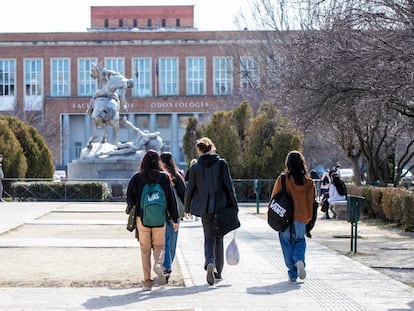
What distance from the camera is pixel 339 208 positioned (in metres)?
24.9

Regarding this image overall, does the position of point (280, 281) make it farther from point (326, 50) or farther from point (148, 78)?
point (148, 78)

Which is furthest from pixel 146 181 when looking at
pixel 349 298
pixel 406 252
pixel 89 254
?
pixel 406 252

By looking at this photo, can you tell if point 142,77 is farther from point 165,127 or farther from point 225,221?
point 225,221

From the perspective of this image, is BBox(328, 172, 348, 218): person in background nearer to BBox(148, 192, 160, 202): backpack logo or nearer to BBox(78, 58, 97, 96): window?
BBox(148, 192, 160, 202): backpack logo

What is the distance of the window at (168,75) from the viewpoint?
85.6 meters

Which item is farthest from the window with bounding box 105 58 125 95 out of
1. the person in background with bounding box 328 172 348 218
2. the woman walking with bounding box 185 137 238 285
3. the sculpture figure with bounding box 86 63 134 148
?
the woman walking with bounding box 185 137 238 285

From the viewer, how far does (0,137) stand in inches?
1459

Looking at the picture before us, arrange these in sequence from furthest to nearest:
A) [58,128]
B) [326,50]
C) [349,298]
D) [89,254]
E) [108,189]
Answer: [58,128] < [108,189] < [326,50] < [89,254] < [349,298]

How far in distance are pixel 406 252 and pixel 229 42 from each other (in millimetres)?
39875

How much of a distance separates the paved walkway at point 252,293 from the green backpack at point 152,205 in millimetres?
846

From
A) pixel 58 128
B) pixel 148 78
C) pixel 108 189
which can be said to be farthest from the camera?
pixel 148 78

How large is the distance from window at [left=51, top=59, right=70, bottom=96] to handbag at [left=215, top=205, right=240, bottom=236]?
7543 centimetres

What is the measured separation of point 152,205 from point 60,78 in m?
76.1

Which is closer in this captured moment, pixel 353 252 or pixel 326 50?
pixel 353 252
